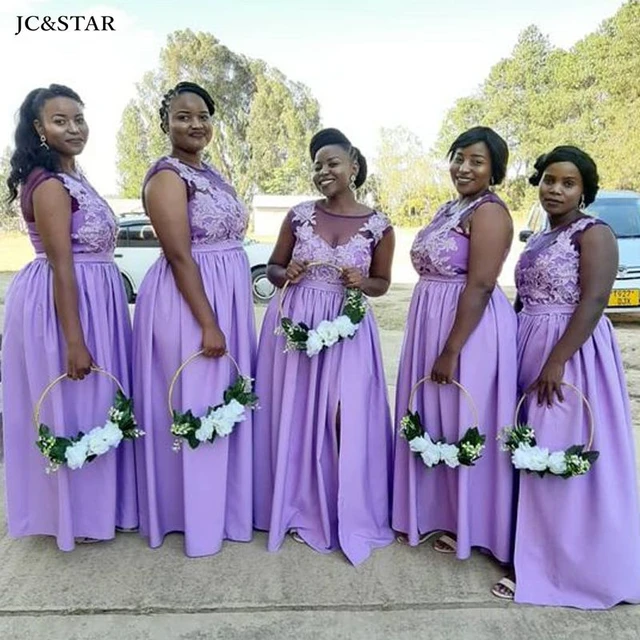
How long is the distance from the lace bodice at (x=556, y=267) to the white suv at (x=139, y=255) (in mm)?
8925

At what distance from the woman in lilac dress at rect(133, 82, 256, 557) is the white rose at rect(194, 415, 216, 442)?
0.37 feet

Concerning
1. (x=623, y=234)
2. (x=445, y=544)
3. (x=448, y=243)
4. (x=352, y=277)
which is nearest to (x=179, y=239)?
(x=352, y=277)

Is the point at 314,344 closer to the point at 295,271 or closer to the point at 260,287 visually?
the point at 295,271

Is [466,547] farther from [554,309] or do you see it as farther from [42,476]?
[42,476]

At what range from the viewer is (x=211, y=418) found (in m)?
2.88

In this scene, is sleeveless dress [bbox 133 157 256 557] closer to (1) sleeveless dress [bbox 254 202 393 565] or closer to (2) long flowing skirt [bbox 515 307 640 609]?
(1) sleeveless dress [bbox 254 202 393 565]

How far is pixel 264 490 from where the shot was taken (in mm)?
3240

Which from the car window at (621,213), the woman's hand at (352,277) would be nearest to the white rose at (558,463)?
the woman's hand at (352,277)

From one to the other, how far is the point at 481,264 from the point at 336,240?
27.0 inches

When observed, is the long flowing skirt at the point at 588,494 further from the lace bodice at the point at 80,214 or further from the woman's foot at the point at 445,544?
the lace bodice at the point at 80,214

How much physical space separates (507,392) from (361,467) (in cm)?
78

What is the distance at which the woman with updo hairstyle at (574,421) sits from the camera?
8.47 feet

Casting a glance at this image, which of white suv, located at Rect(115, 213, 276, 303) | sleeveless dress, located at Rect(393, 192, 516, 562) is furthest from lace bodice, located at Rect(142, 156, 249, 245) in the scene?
white suv, located at Rect(115, 213, 276, 303)

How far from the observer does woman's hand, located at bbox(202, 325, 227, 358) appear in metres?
2.87
